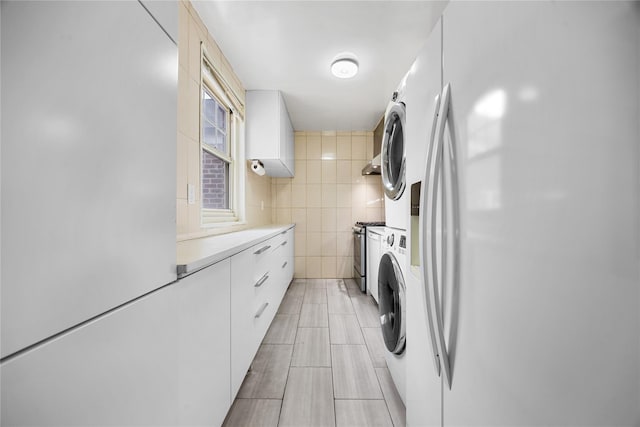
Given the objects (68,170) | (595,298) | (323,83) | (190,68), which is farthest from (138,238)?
(323,83)

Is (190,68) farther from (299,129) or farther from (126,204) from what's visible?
(299,129)

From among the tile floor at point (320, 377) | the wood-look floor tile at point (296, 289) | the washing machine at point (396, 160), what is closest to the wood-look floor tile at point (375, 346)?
the tile floor at point (320, 377)

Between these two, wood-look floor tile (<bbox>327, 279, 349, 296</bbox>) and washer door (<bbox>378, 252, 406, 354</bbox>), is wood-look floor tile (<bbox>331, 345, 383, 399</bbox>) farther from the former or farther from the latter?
wood-look floor tile (<bbox>327, 279, 349, 296</bbox>)

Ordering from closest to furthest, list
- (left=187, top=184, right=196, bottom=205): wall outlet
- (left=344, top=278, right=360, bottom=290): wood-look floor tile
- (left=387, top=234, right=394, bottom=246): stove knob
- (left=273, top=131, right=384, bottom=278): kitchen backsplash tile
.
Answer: (left=387, top=234, right=394, bottom=246): stove knob < (left=187, top=184, right=196, bottom=205): wall outlet < (left=344, top=278, right=360, bottom=290): wood-look floor tile < (left=273, top=131, right=384, bottom=278): kitchen backsplash tile

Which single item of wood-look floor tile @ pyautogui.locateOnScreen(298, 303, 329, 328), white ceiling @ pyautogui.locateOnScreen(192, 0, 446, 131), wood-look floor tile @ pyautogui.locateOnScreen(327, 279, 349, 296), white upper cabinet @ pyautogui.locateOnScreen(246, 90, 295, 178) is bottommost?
wood-look floor tile @ pyautogui.locateOnScreen(327, 279, 349, 296)

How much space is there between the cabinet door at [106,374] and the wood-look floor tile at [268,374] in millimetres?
917

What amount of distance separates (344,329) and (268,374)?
906 mm

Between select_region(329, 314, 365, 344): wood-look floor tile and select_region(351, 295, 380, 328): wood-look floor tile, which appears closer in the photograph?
select_region(329, 314, 365, 344): wood-look floor tile

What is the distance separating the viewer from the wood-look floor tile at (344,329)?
223 cm

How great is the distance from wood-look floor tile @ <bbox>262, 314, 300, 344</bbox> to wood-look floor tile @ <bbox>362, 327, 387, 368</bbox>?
0.63 m

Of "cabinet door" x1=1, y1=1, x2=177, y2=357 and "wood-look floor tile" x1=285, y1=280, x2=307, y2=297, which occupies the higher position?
"cabinet door" x1=1, y1=1, x2=177, y2=357

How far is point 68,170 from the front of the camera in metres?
0.44

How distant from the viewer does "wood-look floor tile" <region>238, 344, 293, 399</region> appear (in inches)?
61.3

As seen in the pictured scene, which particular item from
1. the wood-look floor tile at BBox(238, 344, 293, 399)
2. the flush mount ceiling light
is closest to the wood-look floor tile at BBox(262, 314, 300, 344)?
the wood-look floor tile at BBox(238, 344, 293, 399)
